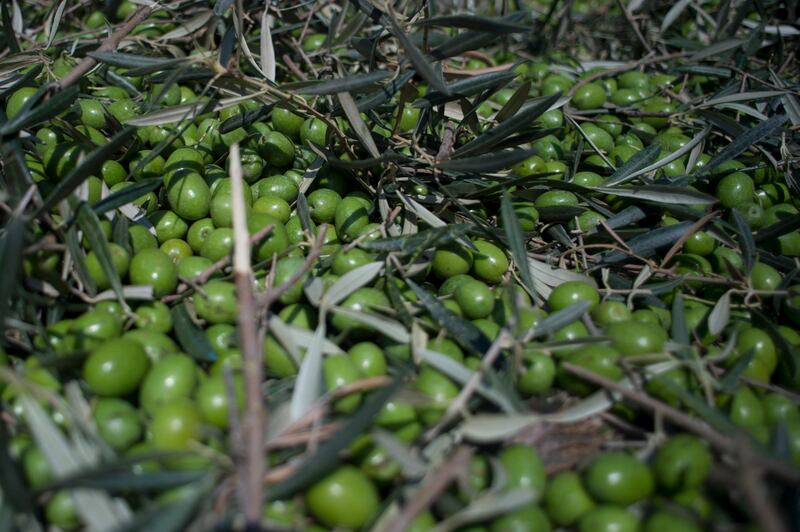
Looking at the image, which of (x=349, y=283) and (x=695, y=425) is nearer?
(x=695, y=425)

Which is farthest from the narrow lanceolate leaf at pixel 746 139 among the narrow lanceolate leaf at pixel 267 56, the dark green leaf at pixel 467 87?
the narrow lanceolate leaf at pixel 267 56

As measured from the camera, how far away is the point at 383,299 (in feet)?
8.37

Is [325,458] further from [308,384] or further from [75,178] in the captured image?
[75,178]

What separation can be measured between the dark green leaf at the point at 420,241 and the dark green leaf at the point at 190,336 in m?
0.82

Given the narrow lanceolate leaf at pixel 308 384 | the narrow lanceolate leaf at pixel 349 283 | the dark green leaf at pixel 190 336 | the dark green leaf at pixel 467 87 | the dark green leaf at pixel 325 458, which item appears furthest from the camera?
the dark green leaf at pixel 467 87

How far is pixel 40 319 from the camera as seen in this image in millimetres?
2359

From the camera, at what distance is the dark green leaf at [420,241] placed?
259 cm

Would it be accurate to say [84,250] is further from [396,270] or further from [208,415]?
[396,270]

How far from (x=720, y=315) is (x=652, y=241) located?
523 mm

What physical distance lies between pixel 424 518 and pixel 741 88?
3629 mm

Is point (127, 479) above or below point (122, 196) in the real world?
below

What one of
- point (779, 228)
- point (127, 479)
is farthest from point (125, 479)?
point (779, 228)

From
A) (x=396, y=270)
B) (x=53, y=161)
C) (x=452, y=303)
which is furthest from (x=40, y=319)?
(x=452, y=303)

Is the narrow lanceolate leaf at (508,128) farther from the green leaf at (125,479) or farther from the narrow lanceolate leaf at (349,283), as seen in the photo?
the green leaf at (125,479)
